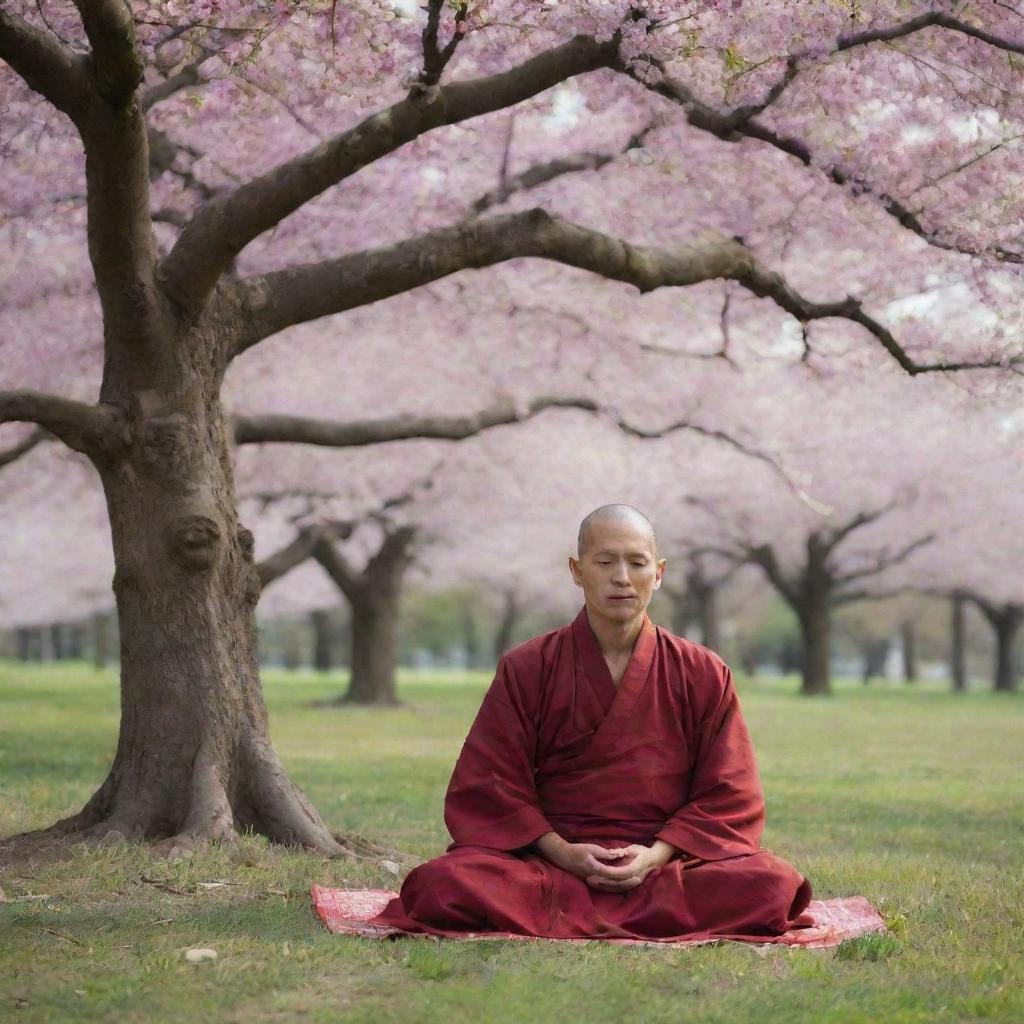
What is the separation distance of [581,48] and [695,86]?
69.9 inches

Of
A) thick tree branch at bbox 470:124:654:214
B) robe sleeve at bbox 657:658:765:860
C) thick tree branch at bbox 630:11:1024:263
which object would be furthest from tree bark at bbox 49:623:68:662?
robe sleeve at bbox 657:658:765:860

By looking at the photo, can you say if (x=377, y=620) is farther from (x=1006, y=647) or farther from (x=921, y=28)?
(x=1006, y=647)

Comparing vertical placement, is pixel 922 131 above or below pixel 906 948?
above

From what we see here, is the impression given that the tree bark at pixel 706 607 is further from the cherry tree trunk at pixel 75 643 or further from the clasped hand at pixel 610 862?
the cherry tree trunk at pixel 75 643

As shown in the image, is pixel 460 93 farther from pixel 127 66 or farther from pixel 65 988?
pixel 65 988

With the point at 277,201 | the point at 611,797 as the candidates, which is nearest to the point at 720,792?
the point at 611,797

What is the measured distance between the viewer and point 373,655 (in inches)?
957

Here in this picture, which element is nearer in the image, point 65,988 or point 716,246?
point 65,988

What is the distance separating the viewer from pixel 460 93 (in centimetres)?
696

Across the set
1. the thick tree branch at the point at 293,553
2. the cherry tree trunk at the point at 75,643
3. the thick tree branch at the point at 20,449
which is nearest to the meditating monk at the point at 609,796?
the thick tree branch at the point at 20,449

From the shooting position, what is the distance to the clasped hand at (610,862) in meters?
5.35

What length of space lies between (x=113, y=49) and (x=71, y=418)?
1987 millimetres

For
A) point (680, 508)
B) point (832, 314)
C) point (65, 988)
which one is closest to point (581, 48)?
point (832, 314)

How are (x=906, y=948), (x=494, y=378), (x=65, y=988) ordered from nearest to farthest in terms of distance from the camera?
1. (x=65, y=988)
2. (x=906, y=948)
3. (x=494, y=378)
